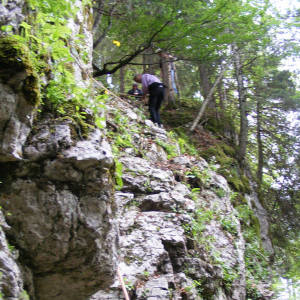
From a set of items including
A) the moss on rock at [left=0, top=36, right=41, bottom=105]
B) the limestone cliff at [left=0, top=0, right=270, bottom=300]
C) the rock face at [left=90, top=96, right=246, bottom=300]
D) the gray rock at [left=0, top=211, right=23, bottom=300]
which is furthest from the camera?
the rock face at [left=90, top=96, right=246, bottom=300]

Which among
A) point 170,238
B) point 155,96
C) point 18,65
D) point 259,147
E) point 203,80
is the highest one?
point 203,80

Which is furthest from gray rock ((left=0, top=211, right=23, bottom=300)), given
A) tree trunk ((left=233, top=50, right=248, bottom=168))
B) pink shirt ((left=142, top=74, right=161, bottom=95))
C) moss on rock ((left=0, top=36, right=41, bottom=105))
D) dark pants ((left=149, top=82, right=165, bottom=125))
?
tree trunk ((left=233, top=50, right=248, bottom=168))

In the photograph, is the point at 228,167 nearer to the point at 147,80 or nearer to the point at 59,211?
the point at 147,80

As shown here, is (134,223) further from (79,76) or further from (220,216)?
(220,216)

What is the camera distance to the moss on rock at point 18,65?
8.01ft

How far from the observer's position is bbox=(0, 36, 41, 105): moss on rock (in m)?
2.44

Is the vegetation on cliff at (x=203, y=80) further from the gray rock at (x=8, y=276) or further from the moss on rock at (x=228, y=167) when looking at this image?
the gray rock at (x=8, y=276)

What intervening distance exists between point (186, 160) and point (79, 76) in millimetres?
4357

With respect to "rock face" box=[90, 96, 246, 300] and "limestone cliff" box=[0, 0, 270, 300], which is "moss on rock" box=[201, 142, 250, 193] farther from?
"limestone cliff" box=[0, 0, 270, 300]

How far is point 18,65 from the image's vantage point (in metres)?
2.50

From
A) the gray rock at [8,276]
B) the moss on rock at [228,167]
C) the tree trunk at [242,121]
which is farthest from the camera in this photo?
the tree trunk at [242,121]

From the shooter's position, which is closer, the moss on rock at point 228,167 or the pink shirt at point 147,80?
the pink shirt at point 147,80

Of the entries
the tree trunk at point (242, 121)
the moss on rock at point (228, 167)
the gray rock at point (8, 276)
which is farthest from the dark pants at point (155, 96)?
the gray rock at point (8, 276)

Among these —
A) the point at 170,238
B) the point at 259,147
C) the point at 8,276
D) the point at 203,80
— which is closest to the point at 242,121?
the point at 259,147
